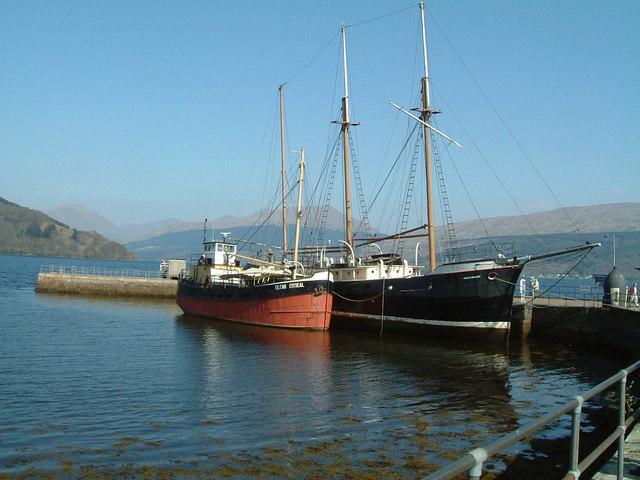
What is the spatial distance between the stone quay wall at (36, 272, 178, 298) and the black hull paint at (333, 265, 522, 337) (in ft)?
116

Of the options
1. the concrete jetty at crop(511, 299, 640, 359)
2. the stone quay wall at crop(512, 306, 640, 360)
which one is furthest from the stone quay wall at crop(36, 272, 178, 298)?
the stone quay wall at crop(512, 306, 640, 360)

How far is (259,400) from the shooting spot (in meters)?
17.0

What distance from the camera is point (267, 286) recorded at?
1479 inches

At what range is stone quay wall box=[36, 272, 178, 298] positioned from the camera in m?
63.3

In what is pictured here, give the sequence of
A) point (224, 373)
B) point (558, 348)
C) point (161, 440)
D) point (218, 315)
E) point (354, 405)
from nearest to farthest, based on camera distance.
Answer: point (161, 440) < point (354, 405) < point (224, 373) < point (558, 348) < point (218, 315)

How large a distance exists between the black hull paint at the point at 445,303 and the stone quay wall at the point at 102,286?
35265mm

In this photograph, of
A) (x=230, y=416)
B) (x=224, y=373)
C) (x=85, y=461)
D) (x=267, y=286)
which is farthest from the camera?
(x=267, y=286)

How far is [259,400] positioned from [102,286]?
51.5 m

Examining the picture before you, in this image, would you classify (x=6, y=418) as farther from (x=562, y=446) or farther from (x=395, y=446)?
(x=562, y=446)

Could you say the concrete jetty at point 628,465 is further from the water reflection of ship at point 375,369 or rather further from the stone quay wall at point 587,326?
the stone quay wall at point 587,326

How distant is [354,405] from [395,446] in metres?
4.03

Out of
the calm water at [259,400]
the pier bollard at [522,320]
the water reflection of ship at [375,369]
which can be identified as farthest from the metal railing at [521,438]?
the pier bollard at [522,320]

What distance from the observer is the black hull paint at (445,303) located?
98.6ft

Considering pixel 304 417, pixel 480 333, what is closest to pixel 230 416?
pixel 304 417
